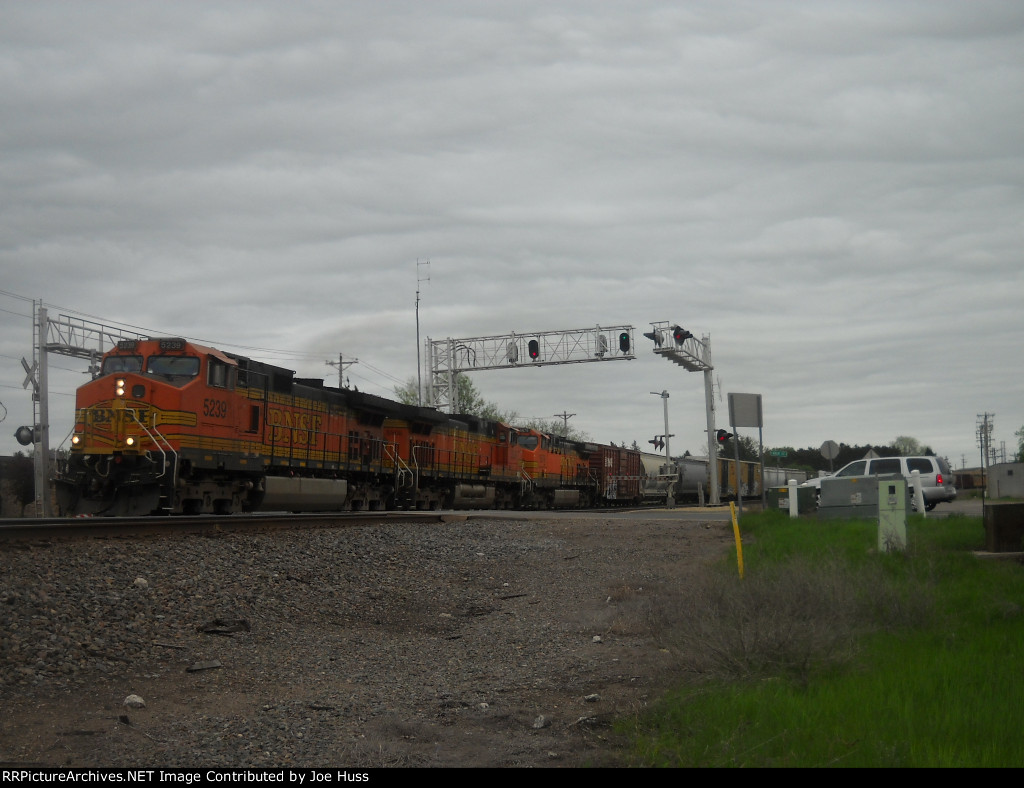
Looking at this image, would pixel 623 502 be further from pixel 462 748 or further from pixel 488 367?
pixel 462 748

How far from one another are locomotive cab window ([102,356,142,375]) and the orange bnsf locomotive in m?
0.03

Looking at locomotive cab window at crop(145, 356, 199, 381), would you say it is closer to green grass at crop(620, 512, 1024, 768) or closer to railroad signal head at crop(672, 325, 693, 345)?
green grass at crop(620, 512, 1024, 768)

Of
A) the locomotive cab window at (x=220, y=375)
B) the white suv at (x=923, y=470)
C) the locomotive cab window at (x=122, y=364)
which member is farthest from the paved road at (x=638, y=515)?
the locomotive cab window at (x=122, y=364)

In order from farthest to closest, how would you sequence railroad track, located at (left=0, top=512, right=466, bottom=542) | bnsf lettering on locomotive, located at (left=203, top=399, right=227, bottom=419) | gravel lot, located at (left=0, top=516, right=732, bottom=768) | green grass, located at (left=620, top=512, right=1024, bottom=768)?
1. bnsf lettering on locomotive, located at (left=203, top=399, right=227, bottom=419)
2. railroad track, located at (left=0, top=512, right=466, bottom=542)
3. gravel lot, located at (left=0, top=516, right=732, bottom=768)
4. green grass, located at (left=620, top=512, right=1024, bottom=768)

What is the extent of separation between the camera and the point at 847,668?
6.04 metres

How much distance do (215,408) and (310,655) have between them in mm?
10974

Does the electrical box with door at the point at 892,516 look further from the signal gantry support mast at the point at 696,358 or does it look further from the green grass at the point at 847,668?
the signal gantry support mast at the point at 696,358

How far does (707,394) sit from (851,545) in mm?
29100

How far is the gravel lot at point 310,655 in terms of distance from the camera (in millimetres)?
5148

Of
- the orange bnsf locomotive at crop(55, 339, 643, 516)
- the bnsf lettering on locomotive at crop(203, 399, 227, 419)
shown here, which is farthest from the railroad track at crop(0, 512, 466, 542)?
the bnsf lettering on locomotive at crop(203, 399, 227, 419)

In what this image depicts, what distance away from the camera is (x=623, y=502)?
5056 cm

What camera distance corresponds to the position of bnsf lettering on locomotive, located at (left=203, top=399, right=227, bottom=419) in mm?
17344

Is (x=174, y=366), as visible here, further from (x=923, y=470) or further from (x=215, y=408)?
(x=923, y=470)

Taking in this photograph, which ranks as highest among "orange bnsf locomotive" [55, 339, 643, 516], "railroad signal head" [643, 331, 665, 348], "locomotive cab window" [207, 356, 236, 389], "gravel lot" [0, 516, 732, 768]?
"railroad signal head" [643, 331, 665, 348]
